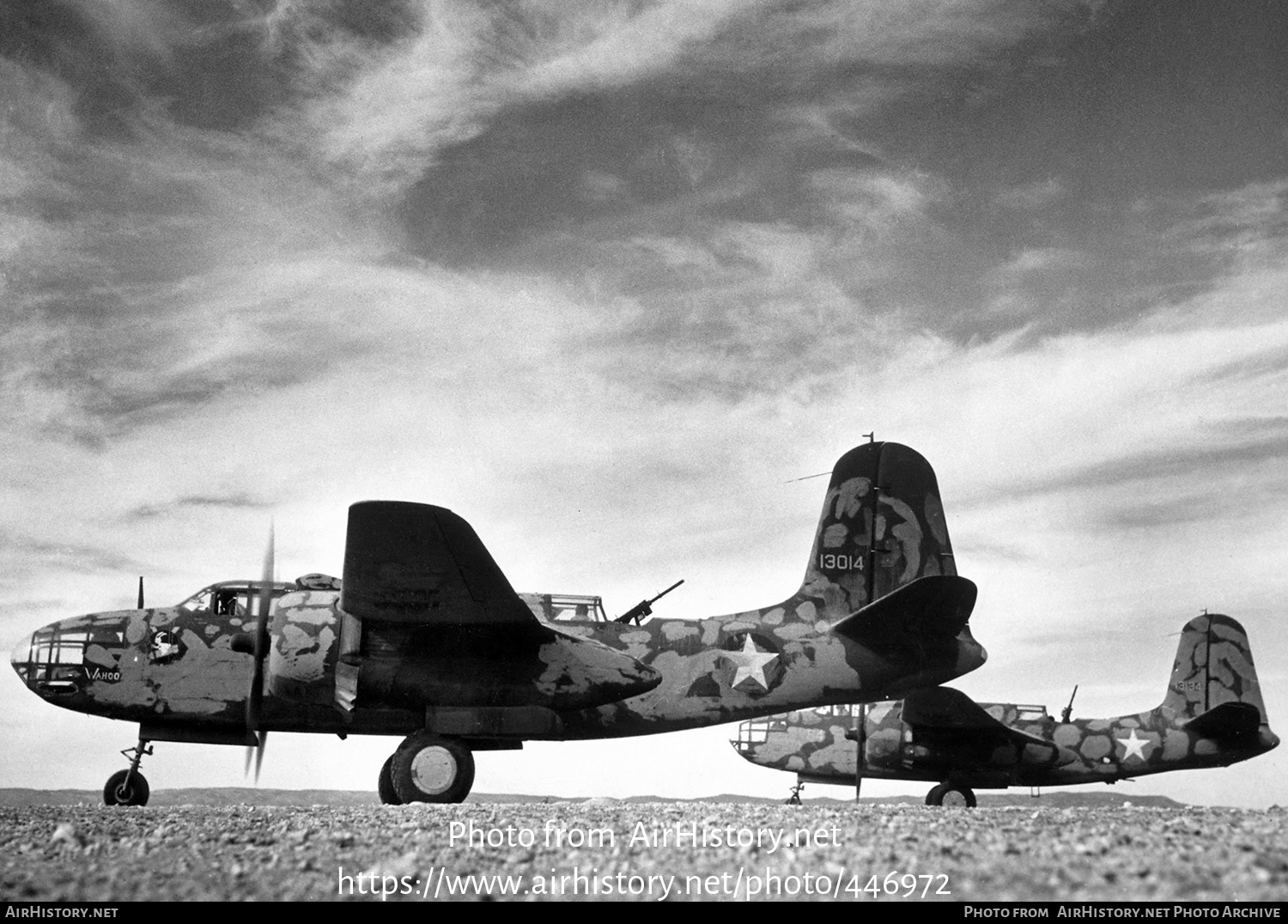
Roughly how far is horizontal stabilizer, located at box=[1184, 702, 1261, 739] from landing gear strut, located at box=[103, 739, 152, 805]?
22.6m

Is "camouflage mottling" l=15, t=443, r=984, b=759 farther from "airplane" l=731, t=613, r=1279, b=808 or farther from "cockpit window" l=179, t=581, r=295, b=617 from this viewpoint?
"airplane" l=731, t=613, r=1279, b=808

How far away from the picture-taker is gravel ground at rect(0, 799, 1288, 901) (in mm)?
5840

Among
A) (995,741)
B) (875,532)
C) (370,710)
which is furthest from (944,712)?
(370,710)

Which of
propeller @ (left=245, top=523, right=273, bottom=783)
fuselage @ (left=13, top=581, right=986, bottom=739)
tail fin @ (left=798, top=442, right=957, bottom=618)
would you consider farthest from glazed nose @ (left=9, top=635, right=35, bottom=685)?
tail fin @ (left=798, top=442, right=957, bottom=618)

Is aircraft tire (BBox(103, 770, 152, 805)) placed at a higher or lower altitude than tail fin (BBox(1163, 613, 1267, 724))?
lower

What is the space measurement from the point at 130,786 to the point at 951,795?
16472 millimetres

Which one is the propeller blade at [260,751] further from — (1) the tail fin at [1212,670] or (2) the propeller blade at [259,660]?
(1) the tail fin at [1212,670]

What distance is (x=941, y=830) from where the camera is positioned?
7992mm

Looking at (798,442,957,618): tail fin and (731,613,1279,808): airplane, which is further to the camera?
(731,613,1279,808): airplane

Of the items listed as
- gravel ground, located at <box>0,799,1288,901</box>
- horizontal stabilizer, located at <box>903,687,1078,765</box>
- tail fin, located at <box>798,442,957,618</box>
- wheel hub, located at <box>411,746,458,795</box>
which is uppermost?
tail fin, located at <box>798,442,957,618</box>

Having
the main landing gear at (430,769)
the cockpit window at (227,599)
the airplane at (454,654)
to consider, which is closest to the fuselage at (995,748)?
the airplane at (454,654)
